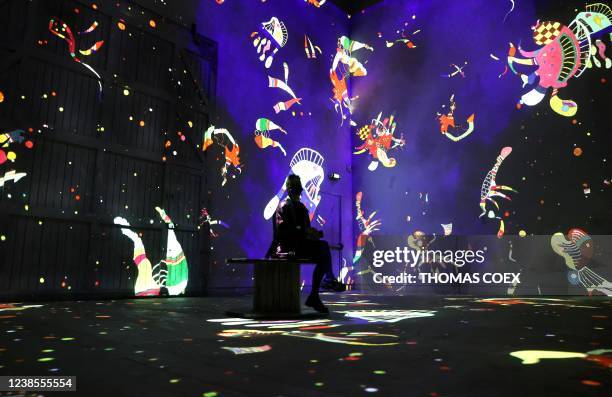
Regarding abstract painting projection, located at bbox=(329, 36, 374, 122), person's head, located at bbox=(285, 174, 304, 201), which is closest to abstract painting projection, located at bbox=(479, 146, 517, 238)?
abstract painting projection, located at bbox=(329, 36, 374, 122)

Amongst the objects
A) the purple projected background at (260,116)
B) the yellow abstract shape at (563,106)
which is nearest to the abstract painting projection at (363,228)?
the purple projected background at (260,116)

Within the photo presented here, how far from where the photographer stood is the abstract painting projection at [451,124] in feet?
25.3

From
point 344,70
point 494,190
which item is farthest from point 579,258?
point 344,70

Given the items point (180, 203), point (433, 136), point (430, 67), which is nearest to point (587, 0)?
point (430, 67)

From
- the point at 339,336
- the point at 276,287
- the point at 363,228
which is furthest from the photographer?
the point at 363,228

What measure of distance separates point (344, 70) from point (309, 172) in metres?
2.52

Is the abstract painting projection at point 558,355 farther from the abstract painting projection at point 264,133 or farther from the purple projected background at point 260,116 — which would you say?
the abstract painting projection at point 264,133

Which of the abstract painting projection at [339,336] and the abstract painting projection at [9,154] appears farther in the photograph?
the abstract painting projection at [9,154]

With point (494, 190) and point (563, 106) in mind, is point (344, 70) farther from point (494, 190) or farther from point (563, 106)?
point (563, 106)

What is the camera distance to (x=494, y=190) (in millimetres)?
7379

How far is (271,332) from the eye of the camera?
2633 millimetres

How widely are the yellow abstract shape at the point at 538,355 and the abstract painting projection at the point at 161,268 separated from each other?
15.8 ft

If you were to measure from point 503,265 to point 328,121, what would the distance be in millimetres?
4093

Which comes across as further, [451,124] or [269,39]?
[451,124]
